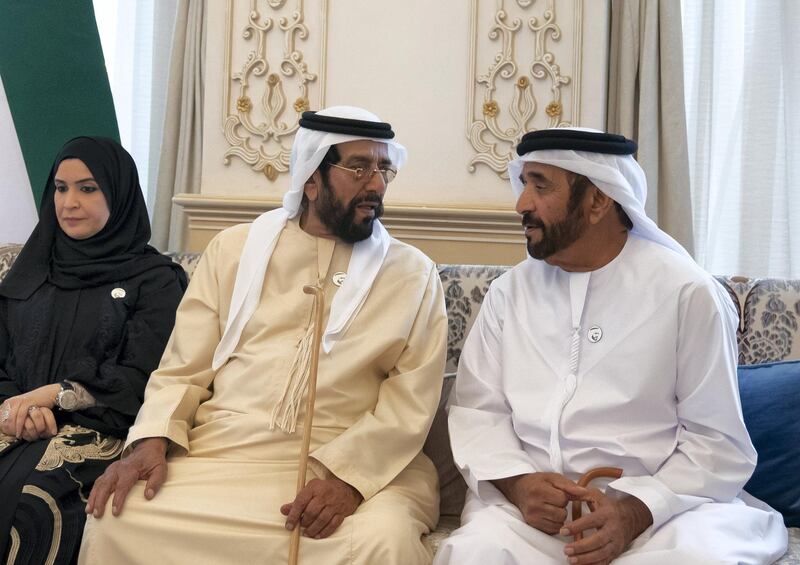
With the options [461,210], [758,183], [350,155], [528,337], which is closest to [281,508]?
[528,337]

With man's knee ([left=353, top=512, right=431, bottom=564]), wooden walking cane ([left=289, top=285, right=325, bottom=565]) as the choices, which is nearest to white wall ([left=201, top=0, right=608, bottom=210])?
wooden walking cane ([left=289, top=285, right=325, bottom=565])

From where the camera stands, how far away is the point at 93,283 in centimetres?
301

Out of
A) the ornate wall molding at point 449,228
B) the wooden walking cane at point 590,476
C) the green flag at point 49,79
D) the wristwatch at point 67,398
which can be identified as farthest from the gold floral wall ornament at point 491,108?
the green flag at point 49,79

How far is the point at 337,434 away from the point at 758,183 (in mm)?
2594

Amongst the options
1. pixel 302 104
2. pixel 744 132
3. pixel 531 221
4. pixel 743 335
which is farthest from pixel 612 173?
pixel 744 132

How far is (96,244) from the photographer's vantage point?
309 centimetres

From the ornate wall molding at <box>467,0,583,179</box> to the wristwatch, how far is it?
175 centimetres

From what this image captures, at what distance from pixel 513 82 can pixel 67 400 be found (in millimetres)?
2079

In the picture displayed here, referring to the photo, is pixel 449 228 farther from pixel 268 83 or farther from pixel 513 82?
pixel 268 83

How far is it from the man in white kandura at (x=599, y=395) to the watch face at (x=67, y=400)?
1.12m

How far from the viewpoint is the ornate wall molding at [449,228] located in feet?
11.8

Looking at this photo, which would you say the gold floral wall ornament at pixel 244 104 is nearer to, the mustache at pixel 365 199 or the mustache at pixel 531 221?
the mustache at pixel 365 199

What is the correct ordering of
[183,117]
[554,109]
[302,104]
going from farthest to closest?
[183,117], [302,104], [554,109]

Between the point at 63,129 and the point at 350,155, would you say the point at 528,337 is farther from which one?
the point at 63,129
